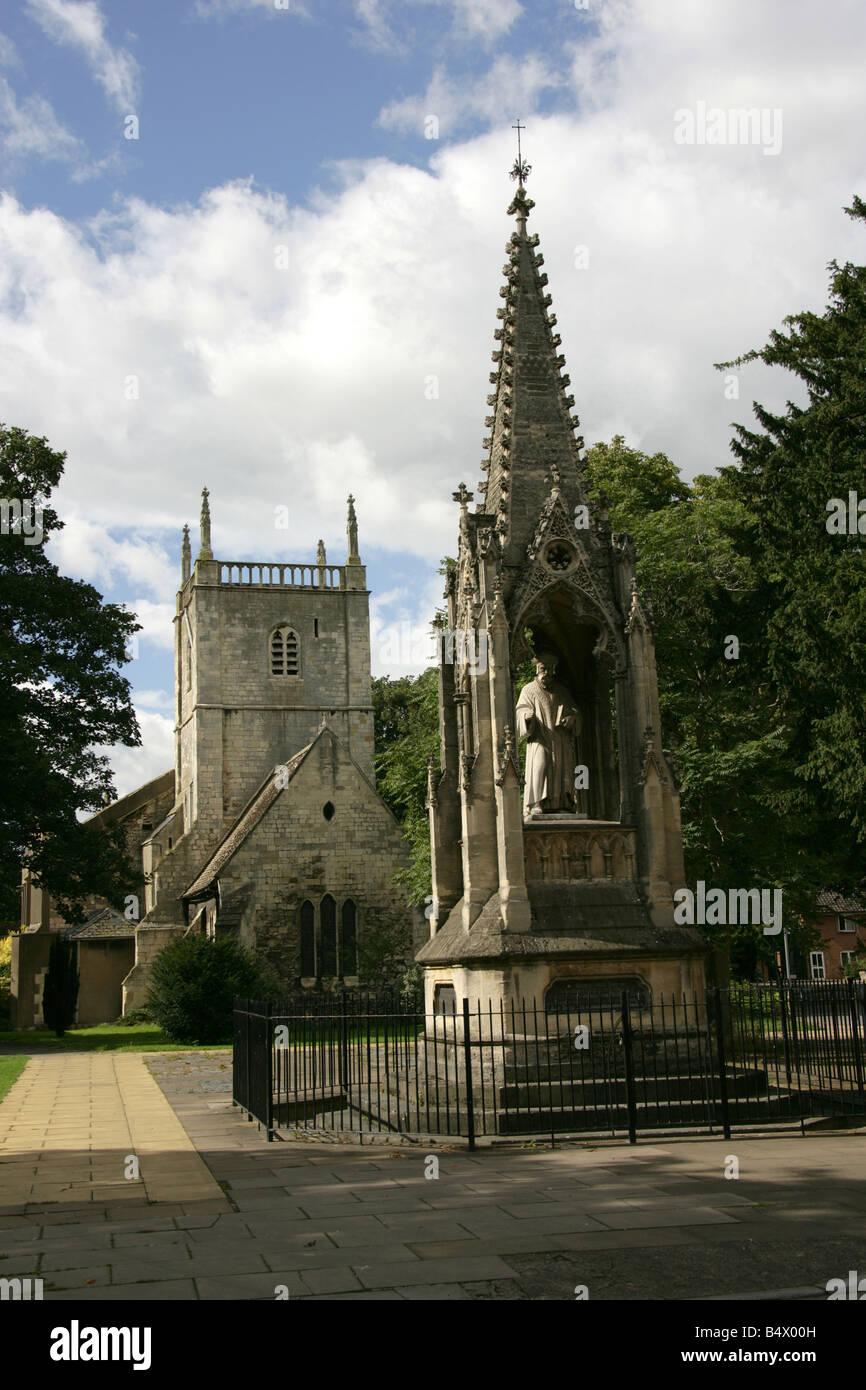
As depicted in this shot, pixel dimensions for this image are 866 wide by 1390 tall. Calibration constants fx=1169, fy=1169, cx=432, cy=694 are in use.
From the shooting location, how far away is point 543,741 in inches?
494

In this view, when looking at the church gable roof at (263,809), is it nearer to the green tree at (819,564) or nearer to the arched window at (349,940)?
the arched window at (349,940)

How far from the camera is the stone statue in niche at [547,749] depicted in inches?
489

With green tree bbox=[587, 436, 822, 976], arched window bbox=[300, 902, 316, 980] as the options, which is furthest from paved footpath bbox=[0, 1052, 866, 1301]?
arched window bbox=[300, 902, 316, 980]

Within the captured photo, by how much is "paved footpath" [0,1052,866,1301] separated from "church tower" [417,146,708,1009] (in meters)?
1.93

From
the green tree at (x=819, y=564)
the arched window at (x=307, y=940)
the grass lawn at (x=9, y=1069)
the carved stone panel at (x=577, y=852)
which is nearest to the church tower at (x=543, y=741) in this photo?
the carved stone panel at (x=577, y=852)

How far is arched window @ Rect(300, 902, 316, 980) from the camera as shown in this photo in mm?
35656

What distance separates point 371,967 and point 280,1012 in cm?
2280

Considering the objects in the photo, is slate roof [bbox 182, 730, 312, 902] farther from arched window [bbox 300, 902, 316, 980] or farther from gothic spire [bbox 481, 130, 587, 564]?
gothic spire [bbox 481, 130, 587, 564]

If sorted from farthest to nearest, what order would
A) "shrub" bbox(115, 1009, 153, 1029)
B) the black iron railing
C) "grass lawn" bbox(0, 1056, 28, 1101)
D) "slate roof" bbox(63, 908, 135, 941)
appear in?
"slate roof" bbox(63, 908, 135, 941)
"shrub" bbox(115, 1009, 153, 1029)
"grass lawn" bbox(0, 1056, 28, 1101)
the black iron railing

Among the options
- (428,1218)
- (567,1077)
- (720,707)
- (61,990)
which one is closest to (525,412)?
(567,1077)
